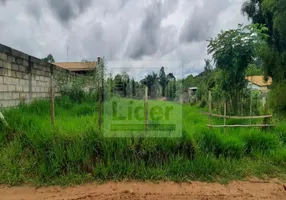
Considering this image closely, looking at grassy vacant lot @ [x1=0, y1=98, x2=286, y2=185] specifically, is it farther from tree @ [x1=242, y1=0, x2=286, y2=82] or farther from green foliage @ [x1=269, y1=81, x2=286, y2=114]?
tree @ [x1=242, y1=0, x2=286, y2=82]

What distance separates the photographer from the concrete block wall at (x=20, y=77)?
4.02 metres

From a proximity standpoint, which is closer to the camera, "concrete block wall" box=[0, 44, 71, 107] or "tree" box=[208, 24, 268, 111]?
"concrete block wall" box=[0, 44, 71, 107]

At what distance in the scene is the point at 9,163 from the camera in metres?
2.85

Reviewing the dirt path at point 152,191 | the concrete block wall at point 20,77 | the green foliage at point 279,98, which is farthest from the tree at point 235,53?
the concrete block wall at point 20,77

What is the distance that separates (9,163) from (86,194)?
4.45ft

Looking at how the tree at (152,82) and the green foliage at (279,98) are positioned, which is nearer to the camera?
the tree at (152,82)

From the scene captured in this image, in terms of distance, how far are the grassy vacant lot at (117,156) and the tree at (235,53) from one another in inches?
92.5

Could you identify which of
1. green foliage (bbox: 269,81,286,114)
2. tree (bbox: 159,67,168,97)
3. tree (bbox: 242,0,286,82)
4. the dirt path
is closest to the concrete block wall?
the dirt path

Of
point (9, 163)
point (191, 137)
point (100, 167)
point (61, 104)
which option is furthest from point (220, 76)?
point (9, 163)

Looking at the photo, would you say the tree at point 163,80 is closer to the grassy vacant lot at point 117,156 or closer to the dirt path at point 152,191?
the grassy vacant lot at point 117,156

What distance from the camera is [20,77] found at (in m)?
4.59

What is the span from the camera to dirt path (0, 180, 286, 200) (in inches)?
96.7

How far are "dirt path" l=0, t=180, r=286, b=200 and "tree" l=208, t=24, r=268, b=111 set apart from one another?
299cm

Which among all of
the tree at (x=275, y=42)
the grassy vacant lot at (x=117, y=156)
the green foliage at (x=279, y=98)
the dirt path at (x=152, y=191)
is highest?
the tree at (x=275, y=42)
